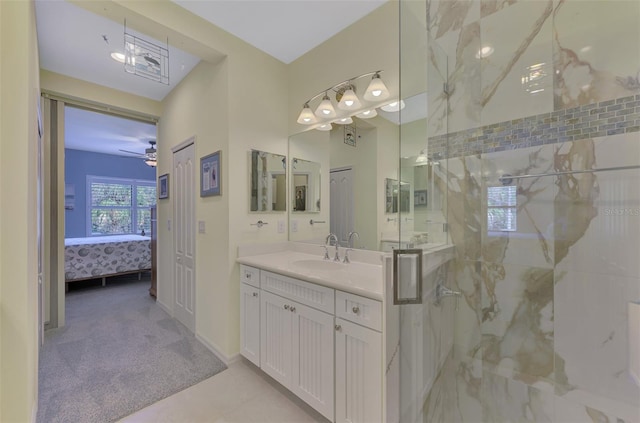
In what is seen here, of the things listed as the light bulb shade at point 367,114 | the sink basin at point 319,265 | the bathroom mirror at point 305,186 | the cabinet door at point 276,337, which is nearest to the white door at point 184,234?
the bathroom mirror at point 305,186

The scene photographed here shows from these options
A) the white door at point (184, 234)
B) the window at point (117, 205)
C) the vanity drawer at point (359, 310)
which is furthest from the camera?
the window at point (117, 205)

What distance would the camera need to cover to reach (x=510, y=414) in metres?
1.48

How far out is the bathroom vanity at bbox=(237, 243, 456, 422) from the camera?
4.24 feet

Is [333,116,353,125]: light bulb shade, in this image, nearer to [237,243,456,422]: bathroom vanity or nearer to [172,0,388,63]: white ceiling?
[172,0,388,63]: white ceiling

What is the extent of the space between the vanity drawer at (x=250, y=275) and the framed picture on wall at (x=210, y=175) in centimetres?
72

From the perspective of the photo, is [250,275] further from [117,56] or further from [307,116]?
[117,56]

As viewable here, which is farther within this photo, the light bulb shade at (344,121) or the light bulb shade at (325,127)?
the light bulb shade at (325,127)

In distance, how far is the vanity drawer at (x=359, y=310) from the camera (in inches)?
49.9

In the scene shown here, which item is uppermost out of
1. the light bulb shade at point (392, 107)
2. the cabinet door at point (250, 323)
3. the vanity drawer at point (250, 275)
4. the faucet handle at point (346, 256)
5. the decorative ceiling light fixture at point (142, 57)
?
the decorative ceiling light fixture at point (142, 57)

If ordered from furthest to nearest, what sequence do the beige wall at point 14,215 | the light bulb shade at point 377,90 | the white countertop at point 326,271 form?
the light bulb shade at point 377,90 < the white countertop at point 326,271 < the beige wall at point 14,215

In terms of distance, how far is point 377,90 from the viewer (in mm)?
1879

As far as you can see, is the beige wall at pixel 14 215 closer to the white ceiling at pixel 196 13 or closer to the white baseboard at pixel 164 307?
the white ceiling at pixel 196 13

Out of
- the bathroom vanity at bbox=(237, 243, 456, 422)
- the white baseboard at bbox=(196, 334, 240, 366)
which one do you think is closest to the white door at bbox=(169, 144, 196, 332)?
the white baseboard at bbox=(196, 334, 240, 366)

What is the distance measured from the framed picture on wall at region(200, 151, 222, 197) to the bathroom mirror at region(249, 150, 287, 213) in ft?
0.96
